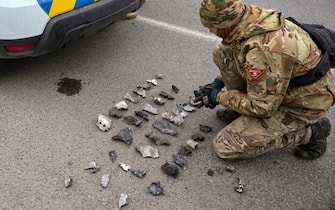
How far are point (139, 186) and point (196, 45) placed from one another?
6.45 ft

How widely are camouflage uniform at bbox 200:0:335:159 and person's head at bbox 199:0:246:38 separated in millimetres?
15

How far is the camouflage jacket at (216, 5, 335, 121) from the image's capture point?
2.16m

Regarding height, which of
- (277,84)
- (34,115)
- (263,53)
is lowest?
(34,115)

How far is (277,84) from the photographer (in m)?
2.20

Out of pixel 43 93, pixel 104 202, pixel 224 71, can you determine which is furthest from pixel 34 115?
pixel 224 71

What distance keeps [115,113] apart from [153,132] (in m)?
0.35

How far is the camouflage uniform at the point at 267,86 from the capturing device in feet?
7.10

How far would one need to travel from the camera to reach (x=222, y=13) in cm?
211

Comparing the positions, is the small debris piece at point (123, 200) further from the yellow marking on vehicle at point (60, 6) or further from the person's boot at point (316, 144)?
the yellow marking on vehicle at point (60, 6)

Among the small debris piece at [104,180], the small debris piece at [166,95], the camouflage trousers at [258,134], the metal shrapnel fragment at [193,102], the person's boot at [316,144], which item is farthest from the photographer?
the small debris piece at [166,95]

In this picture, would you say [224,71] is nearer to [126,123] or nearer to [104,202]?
[126,123]

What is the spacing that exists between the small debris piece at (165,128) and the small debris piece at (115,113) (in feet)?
0.93

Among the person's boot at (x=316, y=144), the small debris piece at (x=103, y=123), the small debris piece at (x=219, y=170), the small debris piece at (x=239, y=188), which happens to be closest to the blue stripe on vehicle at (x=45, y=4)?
the small debris piece at (x=103, y=123)

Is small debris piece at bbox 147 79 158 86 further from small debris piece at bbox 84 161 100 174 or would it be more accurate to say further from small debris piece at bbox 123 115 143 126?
small debris piece at bbox 84 161 100 174
